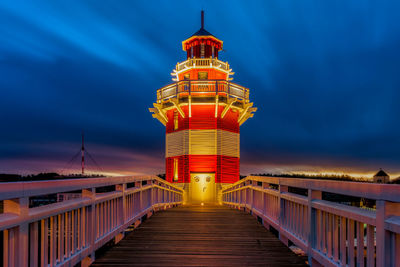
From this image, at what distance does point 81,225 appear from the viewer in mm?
4125

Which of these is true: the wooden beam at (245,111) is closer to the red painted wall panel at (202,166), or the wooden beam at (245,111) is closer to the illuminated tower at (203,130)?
the illuminated tower at (203,130)

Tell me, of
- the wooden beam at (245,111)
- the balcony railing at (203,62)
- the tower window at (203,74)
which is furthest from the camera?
the tower window at (203,74)

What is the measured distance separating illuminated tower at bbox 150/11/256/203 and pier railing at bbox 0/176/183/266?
37.5 feet

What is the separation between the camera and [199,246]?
5.53 metres

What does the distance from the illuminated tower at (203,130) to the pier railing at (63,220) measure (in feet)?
37.5

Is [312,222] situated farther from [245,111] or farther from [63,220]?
[245,111]

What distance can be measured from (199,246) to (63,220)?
2817 mm

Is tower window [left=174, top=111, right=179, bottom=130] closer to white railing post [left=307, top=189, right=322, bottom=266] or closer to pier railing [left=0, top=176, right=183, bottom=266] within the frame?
pier railing [left=0, top=176, right=183, bottom=266]

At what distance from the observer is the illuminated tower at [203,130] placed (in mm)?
18734

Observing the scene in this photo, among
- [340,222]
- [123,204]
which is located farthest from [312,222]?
[123,204]

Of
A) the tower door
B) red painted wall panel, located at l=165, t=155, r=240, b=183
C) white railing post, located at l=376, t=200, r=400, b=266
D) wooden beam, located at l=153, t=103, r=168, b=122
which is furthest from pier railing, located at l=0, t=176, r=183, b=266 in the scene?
wooden beam, located at l=153, t=103, r=168, b=122

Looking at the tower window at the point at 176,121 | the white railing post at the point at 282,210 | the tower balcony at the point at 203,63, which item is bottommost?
the white railing post at the point at 282,210

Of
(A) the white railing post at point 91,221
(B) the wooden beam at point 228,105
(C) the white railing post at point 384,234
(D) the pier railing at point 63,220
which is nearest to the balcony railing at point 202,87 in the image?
(B) the wooden beam at point 228,105

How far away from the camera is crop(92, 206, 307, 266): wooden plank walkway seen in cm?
459
